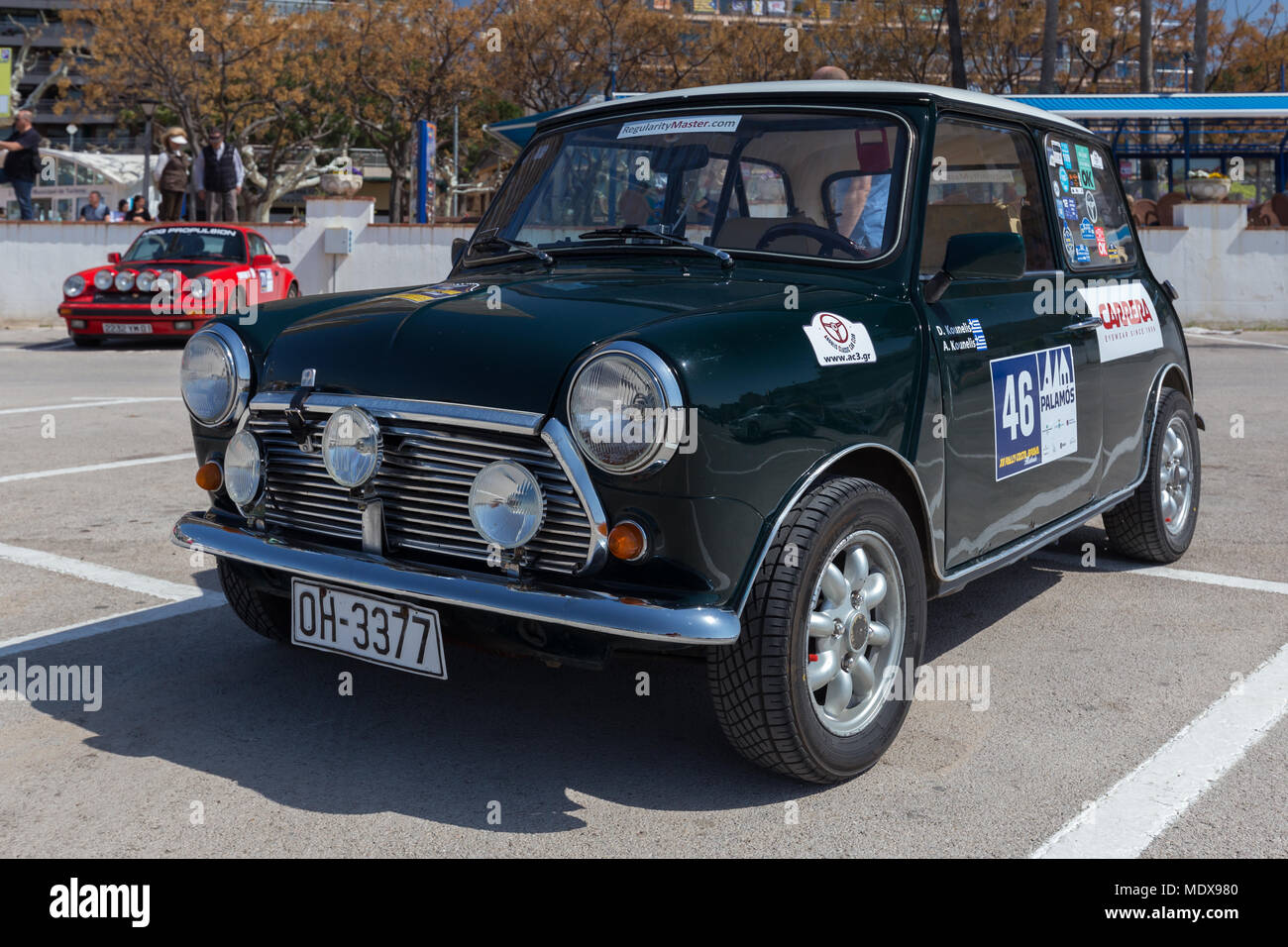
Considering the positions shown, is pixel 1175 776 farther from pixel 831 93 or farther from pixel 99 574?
pixel 99 574

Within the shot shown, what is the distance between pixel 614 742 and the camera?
12.0 feet

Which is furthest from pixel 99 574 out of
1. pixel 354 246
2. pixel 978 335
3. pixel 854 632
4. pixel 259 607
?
pixel 354 246

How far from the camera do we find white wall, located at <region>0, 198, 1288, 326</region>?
19.4m

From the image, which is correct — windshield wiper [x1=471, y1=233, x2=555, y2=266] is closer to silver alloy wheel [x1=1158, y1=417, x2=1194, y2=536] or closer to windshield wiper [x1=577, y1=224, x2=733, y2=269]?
windshield wiper [x1=577, y1=224, x2=733, y2=269]

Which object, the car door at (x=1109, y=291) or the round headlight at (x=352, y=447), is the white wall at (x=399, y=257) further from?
the round headlight at (x=352, y=447)

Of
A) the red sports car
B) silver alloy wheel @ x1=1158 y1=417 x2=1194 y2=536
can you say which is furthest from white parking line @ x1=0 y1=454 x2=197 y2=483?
the red sports car

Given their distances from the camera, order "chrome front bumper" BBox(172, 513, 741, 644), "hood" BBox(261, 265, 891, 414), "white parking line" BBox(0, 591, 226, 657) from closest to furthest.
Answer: "chrome front bumper" BBox(172, 513, 741, 644)
"hood" BBox(261, 265, 891, 414)
"white parking line" BBox(0, 591, 226, 657)

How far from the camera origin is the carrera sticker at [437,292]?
3.72 metres

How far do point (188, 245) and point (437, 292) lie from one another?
1306 cm

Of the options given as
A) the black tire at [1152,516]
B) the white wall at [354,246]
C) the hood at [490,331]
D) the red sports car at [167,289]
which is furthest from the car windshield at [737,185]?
the white wall at [354,246]

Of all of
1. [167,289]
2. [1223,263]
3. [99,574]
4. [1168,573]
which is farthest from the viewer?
[1223,263]

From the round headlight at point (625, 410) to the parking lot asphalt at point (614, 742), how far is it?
500 millimetres
